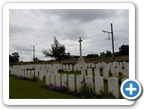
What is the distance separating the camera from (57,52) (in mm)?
25172

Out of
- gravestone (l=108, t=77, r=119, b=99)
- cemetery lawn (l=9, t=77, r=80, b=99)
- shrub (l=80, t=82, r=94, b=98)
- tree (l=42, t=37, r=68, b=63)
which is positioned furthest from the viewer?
tree (l=42, t=37, r=68, b=63)

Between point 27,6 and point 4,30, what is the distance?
92 cm

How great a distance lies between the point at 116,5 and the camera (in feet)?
9.73

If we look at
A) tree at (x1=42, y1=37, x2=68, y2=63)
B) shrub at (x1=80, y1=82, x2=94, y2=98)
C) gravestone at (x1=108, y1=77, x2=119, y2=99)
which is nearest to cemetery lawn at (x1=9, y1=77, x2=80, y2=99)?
shrub at (x1=80, y1=82, x2=94, y2=98)

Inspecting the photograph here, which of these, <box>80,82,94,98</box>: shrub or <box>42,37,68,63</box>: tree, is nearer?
<box>80,82,94,98</box>: shrub

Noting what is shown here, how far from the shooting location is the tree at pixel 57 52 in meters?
25.4

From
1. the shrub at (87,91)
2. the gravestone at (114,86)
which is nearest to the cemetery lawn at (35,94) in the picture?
the shrub at (87,91)

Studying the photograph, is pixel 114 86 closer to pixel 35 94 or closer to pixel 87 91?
pixel 87 91

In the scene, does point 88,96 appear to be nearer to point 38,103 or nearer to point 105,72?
point 38,103

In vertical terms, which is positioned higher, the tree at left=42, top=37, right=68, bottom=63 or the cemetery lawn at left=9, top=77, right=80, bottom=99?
the tree at left=42, top=37, right=68, bottom=63

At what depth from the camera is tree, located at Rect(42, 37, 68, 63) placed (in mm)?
25423

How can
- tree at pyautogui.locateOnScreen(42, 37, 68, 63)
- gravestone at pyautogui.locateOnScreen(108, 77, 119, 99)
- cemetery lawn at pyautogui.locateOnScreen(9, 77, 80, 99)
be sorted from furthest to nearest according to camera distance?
tree at pyautogui.locateOnScreen(42, 37, 68, 63) → cemetery lawn at pyautogui.locateOnScreen(9, 77, 80, 99) → gravestone at pyautogui.locateOnScreen(108, 77, 119, 99)

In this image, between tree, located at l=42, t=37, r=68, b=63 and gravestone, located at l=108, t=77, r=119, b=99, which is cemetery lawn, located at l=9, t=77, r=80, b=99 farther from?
tree, located at l=42, t=37, r=68, b=63

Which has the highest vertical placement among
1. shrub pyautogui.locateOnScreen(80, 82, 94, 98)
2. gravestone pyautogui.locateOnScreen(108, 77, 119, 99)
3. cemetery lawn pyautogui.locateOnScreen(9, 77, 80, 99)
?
gravestone pyautogui.locateOnScreen(108, 77, 119, 99)
